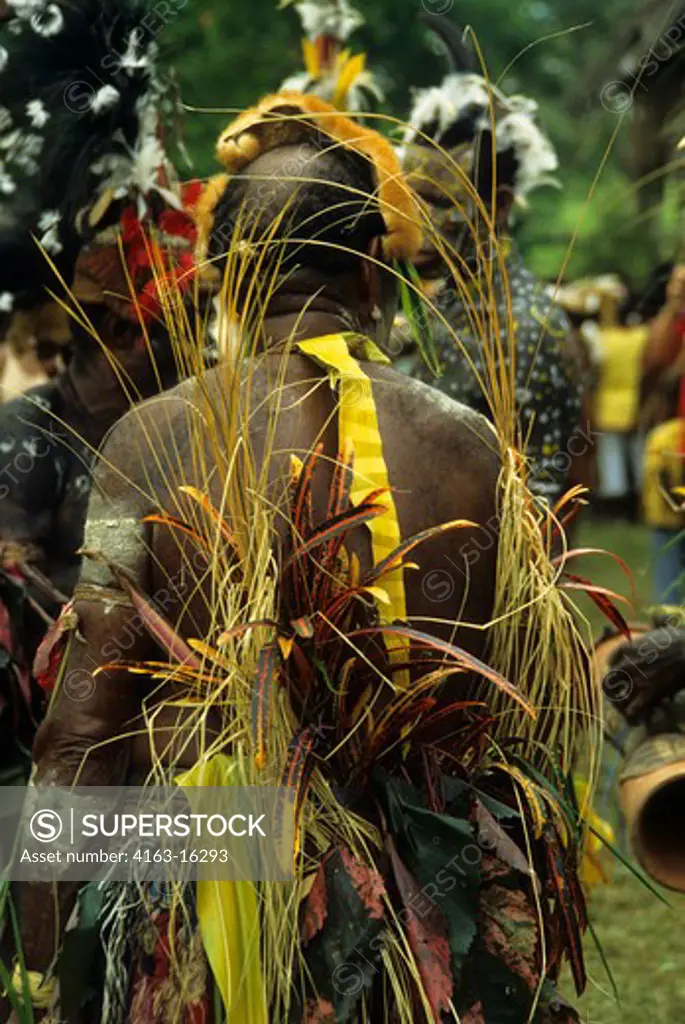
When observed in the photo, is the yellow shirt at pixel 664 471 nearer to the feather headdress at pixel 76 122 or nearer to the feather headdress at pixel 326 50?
the feather headdress at pixel 326 50

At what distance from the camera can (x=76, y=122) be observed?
12.5 feet

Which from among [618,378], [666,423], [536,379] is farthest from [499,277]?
[618,378]

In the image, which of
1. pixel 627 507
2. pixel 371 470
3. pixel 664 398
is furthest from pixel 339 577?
pixel 627 507

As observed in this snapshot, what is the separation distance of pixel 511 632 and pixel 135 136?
1.96 m

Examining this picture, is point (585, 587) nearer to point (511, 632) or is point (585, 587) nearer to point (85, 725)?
point (511, 632)

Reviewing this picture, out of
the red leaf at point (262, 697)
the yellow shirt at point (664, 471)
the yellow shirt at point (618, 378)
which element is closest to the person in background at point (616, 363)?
the yellow shirt at point (618, 378)

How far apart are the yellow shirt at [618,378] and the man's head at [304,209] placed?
10895 millimetres

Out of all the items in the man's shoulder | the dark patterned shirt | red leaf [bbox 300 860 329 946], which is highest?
the dark patterned shirt

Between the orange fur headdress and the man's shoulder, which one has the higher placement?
the orange fur headdress

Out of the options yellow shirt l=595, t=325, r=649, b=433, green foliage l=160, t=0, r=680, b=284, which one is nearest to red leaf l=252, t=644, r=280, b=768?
green foliage l=160, t=0, r=680, b=284

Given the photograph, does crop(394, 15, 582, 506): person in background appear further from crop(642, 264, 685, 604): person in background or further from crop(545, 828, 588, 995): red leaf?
crop(545, 828, 588, 995): red leaf

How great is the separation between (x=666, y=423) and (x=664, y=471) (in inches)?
33.1

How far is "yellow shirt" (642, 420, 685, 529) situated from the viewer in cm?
562

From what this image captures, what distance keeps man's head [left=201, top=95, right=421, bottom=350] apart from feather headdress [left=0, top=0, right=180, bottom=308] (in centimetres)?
129
